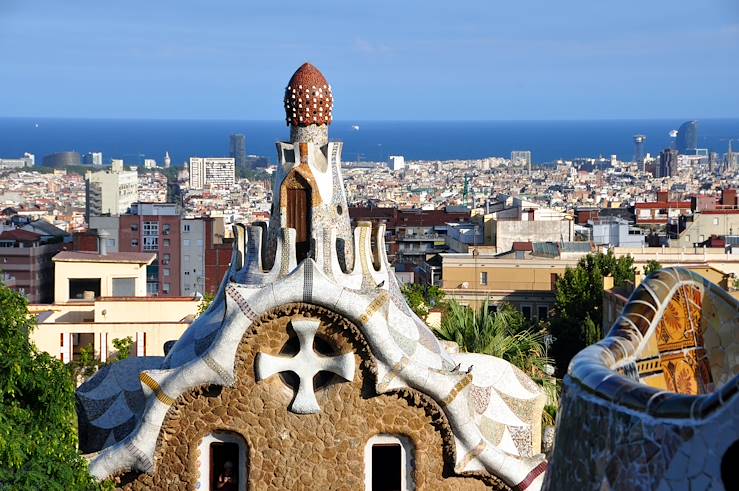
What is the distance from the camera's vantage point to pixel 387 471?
15.5 metres

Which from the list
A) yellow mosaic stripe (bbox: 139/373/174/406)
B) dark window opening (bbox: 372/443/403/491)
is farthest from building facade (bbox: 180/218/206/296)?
yellow mosaic stripe (bbox: 139/373/174/406)

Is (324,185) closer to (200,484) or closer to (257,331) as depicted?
(257,331)

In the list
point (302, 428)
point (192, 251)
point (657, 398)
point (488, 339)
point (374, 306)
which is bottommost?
point (192, 251)

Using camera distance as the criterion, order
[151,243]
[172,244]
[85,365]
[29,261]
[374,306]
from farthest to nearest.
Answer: [151,243]
[172,244]
[29,261]
[85,365]
[374,306]

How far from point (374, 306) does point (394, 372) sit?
55 cm

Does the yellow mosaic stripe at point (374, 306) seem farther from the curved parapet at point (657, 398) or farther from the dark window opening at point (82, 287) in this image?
the dark window opening at point (82, 287)

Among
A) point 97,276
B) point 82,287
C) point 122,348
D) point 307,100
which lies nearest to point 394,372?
point 307,100

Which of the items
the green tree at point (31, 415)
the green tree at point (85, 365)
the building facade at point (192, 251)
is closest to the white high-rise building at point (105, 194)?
the building facade at point (192, 251)

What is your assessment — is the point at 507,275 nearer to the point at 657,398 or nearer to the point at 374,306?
the point at 374,306

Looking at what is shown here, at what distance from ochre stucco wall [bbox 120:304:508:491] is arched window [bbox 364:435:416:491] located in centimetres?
7

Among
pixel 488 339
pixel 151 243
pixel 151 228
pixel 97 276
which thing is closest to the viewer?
pixel 488 339

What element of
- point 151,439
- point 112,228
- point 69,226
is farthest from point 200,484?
point 69,226

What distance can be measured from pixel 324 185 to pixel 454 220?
78307mm

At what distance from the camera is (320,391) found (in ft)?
50.0
